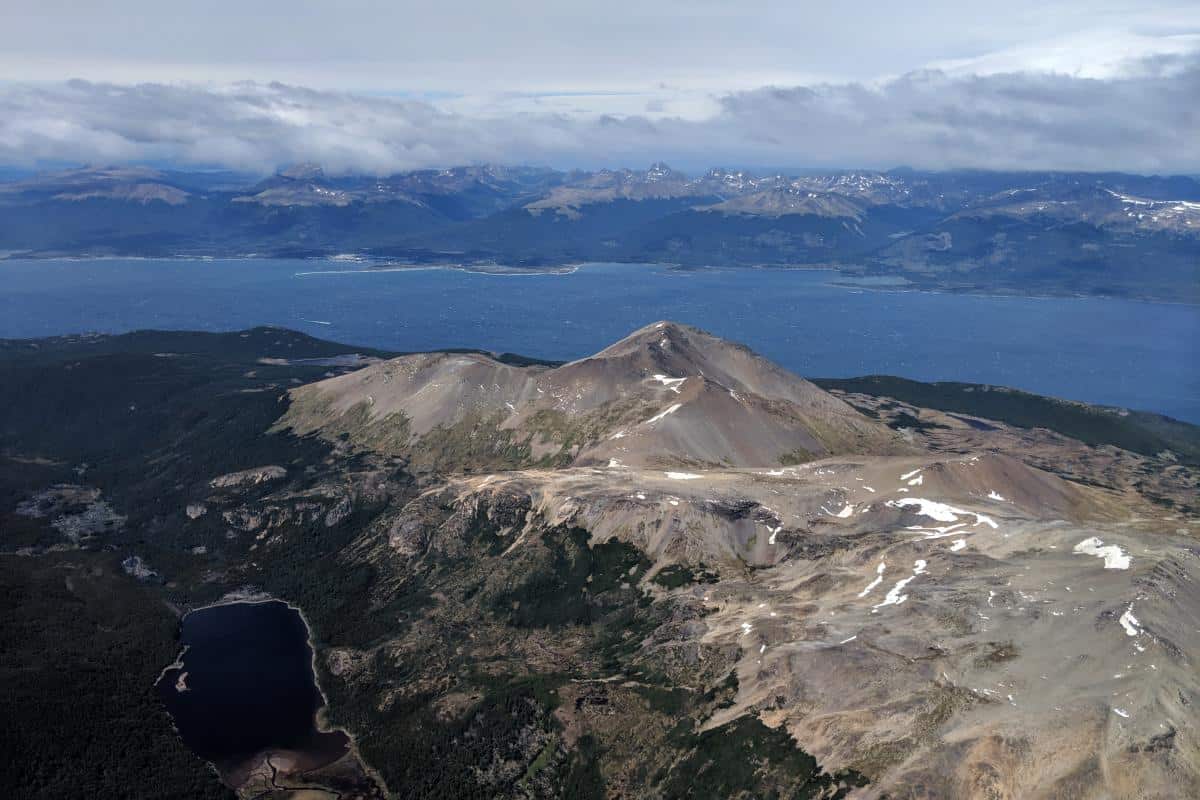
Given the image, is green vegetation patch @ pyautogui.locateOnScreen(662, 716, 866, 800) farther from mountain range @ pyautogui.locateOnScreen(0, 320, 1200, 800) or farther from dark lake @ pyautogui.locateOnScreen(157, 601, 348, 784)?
dark lake @ pyautogui.locateOnScreen(157, 601, 348, 784)

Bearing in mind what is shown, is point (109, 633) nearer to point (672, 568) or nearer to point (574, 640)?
point (574, 640)

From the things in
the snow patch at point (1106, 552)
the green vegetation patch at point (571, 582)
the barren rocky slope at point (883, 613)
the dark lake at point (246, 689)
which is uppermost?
the snow patch at point (1106, 552)

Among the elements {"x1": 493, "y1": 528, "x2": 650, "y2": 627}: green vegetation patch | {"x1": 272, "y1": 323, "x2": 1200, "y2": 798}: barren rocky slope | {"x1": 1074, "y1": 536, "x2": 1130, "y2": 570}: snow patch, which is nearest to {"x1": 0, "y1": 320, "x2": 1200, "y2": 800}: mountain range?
{"x1": 272, "y1": 323, "x2": 1200, "y2": 798}: barren rocky slope

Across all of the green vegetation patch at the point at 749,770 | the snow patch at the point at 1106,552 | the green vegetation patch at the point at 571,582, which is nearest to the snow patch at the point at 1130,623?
the snow patch at the point at 1106,552

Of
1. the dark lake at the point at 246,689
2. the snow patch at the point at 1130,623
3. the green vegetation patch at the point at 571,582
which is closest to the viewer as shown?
the snow patch at the point at 1130,623

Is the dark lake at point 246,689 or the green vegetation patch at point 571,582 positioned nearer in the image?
the dark lake at point 246,689

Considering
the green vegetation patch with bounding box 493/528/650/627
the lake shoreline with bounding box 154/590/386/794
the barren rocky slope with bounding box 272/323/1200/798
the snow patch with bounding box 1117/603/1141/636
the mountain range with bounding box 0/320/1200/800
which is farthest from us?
the green vegetation patch with bounding box 493/528/650/627

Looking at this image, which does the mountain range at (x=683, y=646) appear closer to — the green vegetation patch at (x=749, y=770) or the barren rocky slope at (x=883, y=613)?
the green vegetation patch at (x=749, y=770)

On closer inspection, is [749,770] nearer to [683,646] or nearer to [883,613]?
[683,646]

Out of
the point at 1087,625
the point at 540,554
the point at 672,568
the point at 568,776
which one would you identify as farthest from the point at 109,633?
the point at 1087,625
